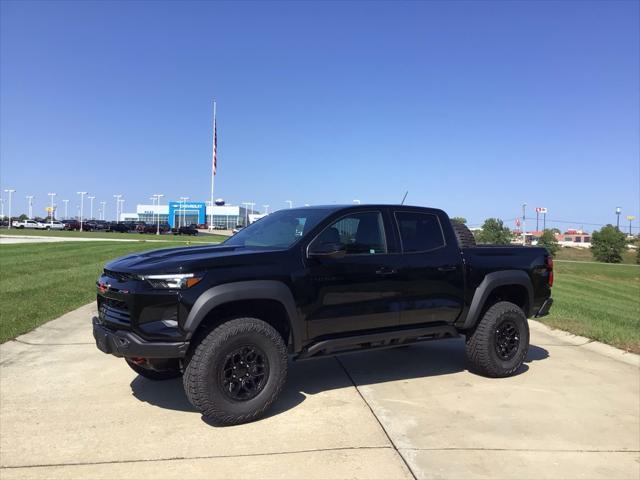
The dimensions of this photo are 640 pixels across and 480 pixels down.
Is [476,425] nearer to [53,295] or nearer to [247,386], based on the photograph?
[247,386]

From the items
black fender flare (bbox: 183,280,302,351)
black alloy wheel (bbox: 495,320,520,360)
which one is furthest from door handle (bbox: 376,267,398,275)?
black alloy wheel (bbox: 495,320,520,360)

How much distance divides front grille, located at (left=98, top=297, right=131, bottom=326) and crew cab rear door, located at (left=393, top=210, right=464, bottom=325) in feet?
8.10

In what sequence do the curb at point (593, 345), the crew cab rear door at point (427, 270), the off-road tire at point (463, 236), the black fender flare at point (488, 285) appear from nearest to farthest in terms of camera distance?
→ the crew cab rear door at point (427, 270)
the black fender flare at point (488, 285)
the off-road tire at point (463, 236)
the curb at point (593, 345)

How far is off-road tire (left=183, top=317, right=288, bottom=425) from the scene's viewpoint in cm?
401

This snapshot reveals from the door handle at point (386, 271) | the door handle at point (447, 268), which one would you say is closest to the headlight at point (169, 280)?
the door handle at point (386, 271)

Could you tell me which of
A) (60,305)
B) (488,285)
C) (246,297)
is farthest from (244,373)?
(60,305)

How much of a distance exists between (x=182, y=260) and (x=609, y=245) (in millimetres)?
53983

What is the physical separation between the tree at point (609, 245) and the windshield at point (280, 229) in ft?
172

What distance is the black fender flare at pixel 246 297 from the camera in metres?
3.96

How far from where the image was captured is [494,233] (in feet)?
200

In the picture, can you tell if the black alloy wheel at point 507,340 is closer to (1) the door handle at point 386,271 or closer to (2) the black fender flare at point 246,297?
(1) the door handle at point 386,271

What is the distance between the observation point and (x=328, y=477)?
11.0ft

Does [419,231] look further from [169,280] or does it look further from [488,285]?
[169,280]

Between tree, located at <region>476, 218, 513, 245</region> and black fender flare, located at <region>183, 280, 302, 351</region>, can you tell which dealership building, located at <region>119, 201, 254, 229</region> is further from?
black fender flare, located at <region>183, 280, 302, 351</region>
